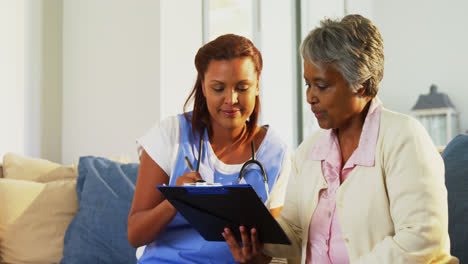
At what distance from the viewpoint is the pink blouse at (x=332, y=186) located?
1256 mm

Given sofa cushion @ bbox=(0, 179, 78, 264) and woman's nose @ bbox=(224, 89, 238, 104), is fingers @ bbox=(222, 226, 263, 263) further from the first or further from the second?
sofa cushion @ bbox=(0, 179, 78, 264)

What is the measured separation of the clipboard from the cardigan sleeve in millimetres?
243

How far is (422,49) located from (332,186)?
4268 millimetres

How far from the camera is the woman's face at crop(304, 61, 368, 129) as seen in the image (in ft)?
4.12

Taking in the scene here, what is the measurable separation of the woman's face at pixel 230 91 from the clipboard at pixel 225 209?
1.20 ft

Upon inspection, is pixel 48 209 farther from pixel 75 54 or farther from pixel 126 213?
pixel 75 54

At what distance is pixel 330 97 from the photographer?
4.15 feet

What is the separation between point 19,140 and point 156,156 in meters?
1.86

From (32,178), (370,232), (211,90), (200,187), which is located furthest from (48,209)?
(370,232)

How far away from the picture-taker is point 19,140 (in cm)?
315

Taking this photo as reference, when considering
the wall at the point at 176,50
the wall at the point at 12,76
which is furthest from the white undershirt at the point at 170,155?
the wall at the point at 12,76

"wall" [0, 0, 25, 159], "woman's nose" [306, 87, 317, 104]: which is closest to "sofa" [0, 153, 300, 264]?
"wall" [0, 0, 25, 159]

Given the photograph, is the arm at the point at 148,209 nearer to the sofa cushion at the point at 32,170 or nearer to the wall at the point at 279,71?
the sofa cushion at the point at 32,170

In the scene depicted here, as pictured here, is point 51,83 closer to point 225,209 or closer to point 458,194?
point 225,209
